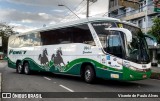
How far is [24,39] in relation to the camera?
24.7 metres

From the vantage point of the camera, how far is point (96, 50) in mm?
15656

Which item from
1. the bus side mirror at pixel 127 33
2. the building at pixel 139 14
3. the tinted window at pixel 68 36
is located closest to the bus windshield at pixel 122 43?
the bus side mirror at pixel 127 33

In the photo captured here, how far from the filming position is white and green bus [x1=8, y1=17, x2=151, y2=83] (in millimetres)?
14469

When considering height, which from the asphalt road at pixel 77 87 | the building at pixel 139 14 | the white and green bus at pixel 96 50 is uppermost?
the building at pixel 139 14

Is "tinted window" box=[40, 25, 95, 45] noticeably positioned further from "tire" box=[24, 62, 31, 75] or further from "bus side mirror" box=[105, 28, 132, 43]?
"tire" box=[24, 62, 31, 75]

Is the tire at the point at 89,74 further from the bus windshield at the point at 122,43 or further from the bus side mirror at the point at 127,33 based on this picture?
the bus side mirror at the point at 127,33

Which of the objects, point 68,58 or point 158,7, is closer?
point 68,58

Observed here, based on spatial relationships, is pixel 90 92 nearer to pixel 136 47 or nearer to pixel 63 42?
pixel 136 47

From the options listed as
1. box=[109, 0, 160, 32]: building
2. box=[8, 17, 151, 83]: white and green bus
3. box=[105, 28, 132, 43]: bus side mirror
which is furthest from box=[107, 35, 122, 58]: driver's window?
box=[109, 0, 160, 32]: building

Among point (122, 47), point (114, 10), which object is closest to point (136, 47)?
point (122, 47)

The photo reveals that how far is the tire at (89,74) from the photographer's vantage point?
51.9 feet

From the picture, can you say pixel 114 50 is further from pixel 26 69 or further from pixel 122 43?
pixel 26 69

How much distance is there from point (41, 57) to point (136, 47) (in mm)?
8561

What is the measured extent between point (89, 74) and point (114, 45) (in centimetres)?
223
